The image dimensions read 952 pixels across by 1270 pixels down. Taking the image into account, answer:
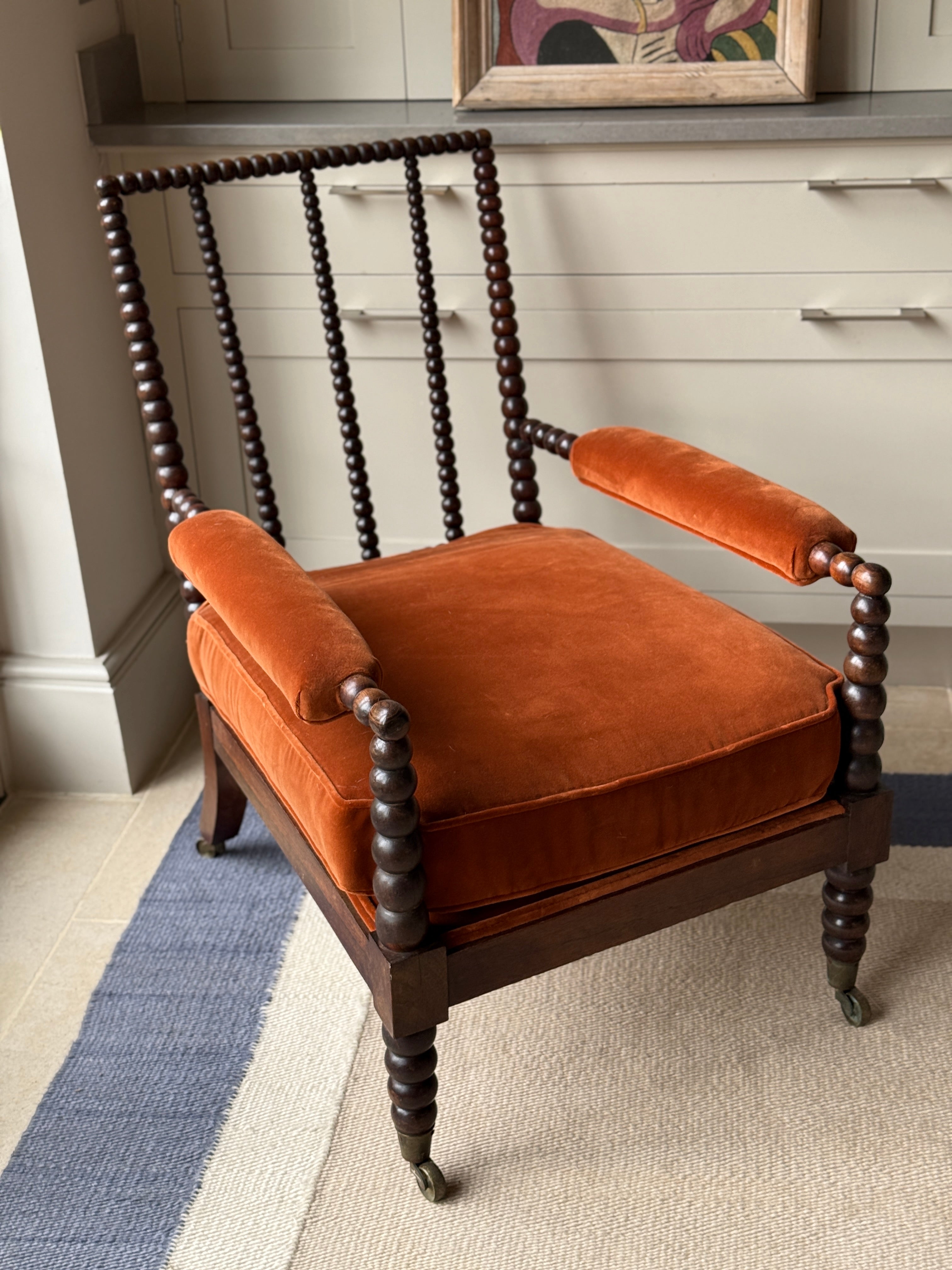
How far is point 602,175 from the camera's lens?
5.77 feet

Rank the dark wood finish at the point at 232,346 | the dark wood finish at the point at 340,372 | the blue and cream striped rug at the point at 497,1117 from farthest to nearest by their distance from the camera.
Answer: the dark wood finish at the point at 340,372, the dark wood finish at the point at 232,346, the blue and cream striped rug at the point at 497,1117

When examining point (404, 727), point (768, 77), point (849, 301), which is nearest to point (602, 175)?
point (768, 77)

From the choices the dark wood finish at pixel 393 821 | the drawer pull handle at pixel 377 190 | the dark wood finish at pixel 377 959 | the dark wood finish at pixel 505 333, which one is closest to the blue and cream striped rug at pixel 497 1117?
the dark wood finish at pixel 377 959

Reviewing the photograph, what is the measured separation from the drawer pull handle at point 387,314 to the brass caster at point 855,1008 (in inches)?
43.3

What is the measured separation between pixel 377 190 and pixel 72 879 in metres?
1.08

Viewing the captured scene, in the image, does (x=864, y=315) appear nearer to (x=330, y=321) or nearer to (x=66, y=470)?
(x=330, y=321)

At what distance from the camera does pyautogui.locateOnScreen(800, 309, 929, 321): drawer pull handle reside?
1766 mm

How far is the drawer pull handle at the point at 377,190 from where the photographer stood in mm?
1771

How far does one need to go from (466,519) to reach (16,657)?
74 centimetres

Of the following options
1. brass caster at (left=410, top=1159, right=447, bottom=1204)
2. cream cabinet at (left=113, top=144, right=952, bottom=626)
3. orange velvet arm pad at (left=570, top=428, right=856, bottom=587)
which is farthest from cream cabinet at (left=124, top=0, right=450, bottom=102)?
brass caster at (left=410, top=1159, right=447, bottom=1204)

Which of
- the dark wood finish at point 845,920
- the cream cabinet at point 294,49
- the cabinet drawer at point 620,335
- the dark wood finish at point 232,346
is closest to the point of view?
the dark wood finish at point 845,920

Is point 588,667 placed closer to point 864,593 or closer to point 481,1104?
point 864,593

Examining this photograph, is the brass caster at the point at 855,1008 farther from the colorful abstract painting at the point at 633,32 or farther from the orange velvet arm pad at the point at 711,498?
the colorful abstract painting at the point at 633,32

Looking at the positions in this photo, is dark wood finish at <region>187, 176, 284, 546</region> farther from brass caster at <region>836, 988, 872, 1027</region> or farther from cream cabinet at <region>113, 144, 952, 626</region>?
brass caster at <region>836, 988, 872, 1027</region>
